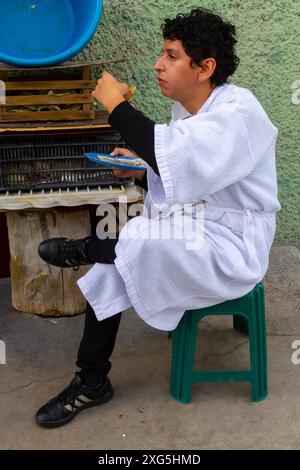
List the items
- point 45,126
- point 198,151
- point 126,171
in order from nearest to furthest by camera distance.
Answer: point 198,151, point 126,171, point 45,126

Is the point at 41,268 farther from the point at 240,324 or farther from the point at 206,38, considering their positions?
the point at 206,38

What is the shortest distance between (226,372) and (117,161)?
3.03 feet

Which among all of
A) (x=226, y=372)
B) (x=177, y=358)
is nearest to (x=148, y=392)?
(x=177, y=358)

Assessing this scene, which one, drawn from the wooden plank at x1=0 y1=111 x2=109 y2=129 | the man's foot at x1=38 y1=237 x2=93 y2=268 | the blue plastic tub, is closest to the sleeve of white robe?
the man's foot at x1=38 y1=237 x2=93 y2=268

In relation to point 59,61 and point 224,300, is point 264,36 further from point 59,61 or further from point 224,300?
point 224,300

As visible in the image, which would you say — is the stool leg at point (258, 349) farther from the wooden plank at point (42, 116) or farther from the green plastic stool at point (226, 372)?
the wooden plank at point (42, 116)

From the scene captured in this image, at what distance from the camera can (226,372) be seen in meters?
2.42

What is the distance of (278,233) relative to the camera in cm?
384

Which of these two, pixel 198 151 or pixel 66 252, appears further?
pixel 66 252

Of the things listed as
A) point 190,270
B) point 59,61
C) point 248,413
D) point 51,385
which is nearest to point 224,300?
point 190,270

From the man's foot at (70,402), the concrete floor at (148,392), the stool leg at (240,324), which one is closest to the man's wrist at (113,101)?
the man's foot at (70,402)

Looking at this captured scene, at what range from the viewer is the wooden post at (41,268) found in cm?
294

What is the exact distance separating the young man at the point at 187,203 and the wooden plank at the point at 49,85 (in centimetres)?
52

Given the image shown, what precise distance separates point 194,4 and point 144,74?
1.50ft
